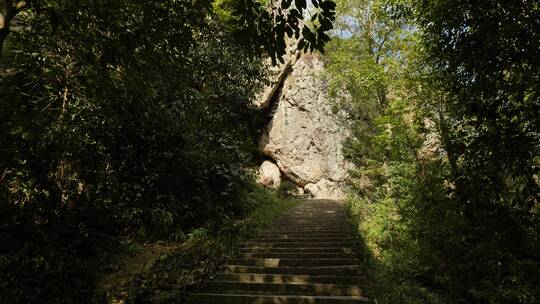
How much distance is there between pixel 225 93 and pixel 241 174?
8.88 feet

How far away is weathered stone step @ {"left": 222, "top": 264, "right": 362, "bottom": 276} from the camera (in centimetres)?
591

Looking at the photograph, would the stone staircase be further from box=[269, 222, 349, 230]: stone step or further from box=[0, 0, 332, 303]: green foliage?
box=[0, 0, 332, 303]: green foliage

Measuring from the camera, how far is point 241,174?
9812mm

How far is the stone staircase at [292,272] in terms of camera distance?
200 inches

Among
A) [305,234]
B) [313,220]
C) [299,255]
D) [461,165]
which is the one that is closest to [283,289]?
[299,255]

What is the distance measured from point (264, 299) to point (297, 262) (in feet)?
6.05

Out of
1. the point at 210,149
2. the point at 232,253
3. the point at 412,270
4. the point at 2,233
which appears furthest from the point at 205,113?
the point at 412,270

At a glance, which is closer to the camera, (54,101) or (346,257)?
(54,101)

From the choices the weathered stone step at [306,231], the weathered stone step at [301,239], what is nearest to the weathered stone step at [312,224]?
the weathered stone step at [306,231]

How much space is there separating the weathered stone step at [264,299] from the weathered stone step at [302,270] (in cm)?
98

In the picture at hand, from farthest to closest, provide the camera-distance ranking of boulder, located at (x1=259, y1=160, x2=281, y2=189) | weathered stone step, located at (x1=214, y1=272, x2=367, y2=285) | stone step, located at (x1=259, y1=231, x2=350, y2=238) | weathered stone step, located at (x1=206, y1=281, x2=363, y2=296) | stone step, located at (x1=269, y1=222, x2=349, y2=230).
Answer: boulder, located at (x1=259, y1=160, x2=281, y2=189), stone step, located at (x1=269, y1=222, x2=349, y2=230), stone step, located at (x1=259, y1=231, x2=350, y2=238), weathered stone step, located at (x1=214, y1=272, x2=367, y2=285), weathered stone step, located at (x1=206, y1=281, x2=363, y2=296)

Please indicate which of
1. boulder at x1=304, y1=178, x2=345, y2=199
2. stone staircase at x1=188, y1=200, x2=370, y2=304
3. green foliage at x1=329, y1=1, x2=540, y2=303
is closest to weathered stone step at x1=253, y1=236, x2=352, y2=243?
stone staircase at x1=188, y1=200, x2=370, y2=304

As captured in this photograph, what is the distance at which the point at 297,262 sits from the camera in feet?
21.8

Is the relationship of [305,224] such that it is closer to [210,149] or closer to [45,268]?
[210,149]
